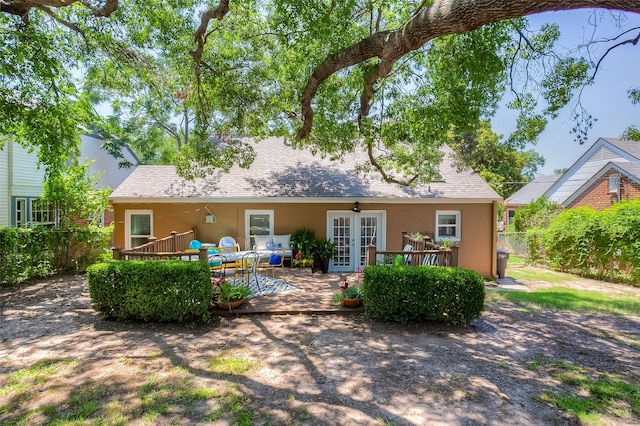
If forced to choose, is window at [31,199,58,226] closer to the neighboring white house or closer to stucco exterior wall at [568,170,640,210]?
the neighboring white house

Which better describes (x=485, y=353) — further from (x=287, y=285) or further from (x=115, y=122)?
(x=115, y=122)

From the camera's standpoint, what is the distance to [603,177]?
1806cm

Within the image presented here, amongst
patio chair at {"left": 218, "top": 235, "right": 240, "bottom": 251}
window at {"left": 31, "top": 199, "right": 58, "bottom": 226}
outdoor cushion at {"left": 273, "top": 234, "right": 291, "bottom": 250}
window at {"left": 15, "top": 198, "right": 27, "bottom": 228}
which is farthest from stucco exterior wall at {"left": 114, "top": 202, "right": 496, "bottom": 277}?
window at {"left": 15, "top": 198, "right": 27, "bottom": 228}

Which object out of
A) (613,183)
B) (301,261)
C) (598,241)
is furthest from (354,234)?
(613,183)

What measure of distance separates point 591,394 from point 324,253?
26.5ft

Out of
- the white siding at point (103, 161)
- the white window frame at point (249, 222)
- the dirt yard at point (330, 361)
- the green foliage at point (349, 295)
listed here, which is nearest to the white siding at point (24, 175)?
the white siding at point (103, 161)

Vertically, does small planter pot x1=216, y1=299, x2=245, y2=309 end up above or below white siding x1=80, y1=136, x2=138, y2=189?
below

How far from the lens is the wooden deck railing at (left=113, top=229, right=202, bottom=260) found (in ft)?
22.3

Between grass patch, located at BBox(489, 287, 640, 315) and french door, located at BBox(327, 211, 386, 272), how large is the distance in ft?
13.9

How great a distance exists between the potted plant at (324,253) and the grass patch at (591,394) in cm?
721

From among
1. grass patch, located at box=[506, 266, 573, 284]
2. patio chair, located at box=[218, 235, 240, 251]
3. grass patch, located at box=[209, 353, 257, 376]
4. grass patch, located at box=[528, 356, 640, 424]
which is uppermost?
patio chair, located at box=[218, 235, 240, 251]

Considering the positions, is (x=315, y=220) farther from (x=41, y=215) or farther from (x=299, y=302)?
(x=41, y=215)

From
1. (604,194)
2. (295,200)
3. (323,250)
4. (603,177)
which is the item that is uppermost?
(603,177)

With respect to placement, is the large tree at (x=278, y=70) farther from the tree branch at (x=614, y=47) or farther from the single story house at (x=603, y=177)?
the single story house at (x=603, y=177)
